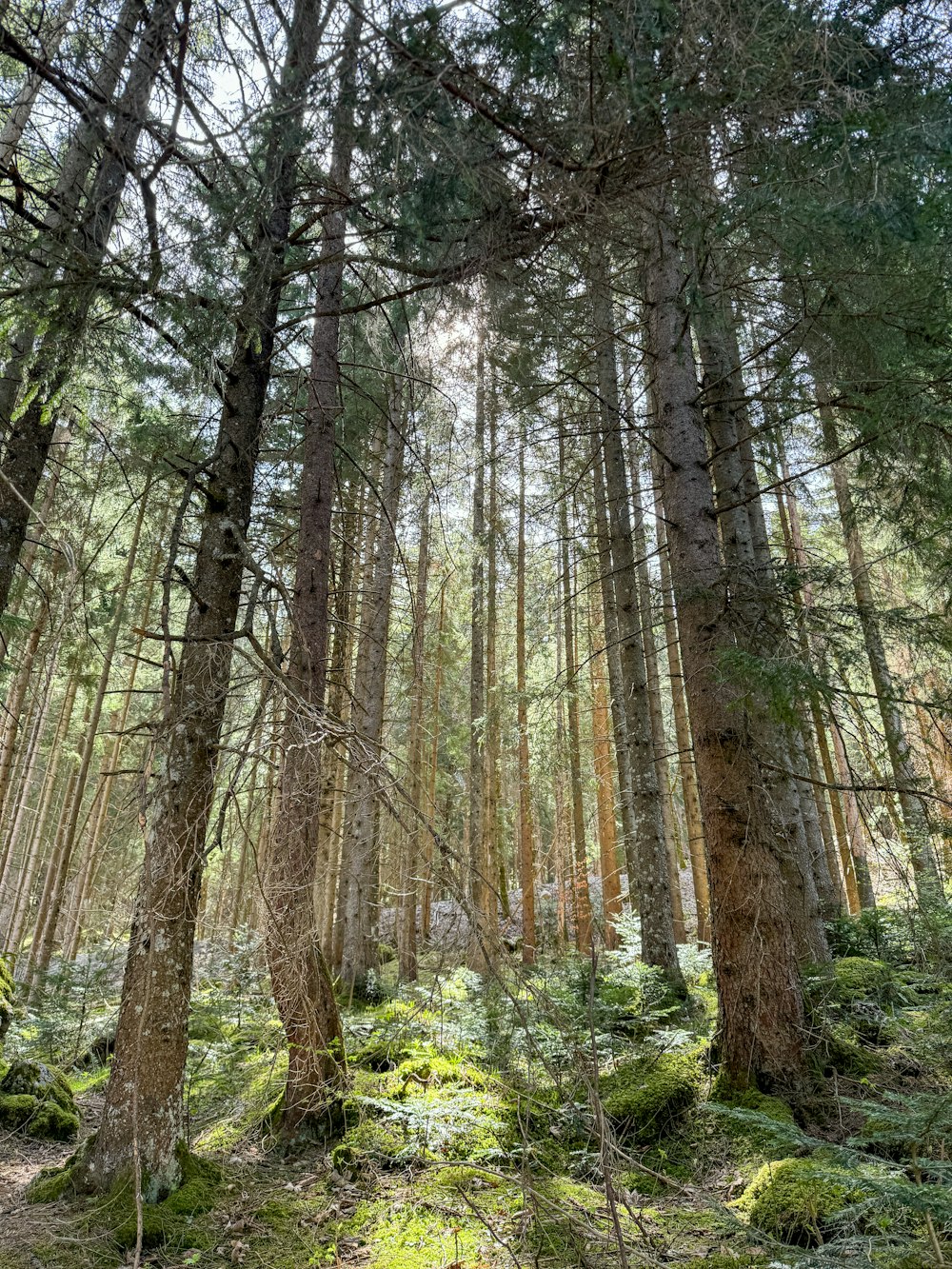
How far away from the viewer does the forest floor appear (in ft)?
8.27

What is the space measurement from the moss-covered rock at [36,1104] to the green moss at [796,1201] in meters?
4.98

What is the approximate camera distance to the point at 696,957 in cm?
827

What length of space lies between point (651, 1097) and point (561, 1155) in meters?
0.66

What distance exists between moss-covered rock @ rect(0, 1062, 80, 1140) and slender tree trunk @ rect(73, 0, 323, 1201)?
7.76 ft

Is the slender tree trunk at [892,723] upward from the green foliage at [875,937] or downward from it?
upward

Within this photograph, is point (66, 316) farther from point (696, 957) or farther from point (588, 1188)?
point (696, 957)

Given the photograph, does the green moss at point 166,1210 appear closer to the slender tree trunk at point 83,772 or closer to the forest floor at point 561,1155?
the forest floor at point 561,1155

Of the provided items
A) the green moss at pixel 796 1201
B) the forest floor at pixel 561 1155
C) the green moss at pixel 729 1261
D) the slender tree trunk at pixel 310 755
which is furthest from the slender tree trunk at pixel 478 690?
the green moss at pixel 729 1261

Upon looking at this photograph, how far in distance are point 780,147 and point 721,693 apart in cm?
304

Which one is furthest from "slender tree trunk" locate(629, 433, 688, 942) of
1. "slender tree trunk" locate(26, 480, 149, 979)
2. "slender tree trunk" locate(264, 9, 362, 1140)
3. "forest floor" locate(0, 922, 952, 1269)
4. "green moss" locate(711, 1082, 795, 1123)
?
"slender tree trunk" locate(26, 480, 149, 979)

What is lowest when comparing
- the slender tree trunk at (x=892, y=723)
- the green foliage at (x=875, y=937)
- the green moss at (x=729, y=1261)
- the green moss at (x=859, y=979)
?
the green moss at (x=729, y=1261)

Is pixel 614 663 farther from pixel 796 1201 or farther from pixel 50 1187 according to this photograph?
pixel 50 1187

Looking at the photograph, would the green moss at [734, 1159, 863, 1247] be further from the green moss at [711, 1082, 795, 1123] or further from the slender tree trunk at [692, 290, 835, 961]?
the slender tree trunk at [692, 290, 835, 961]

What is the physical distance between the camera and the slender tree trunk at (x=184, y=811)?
3506 millimetres
